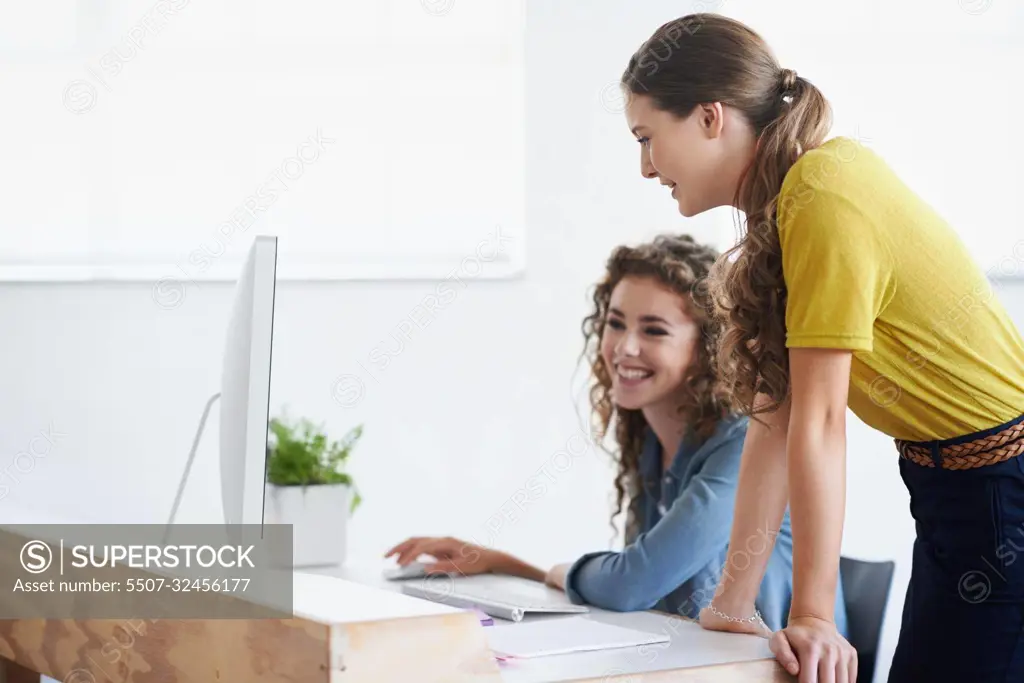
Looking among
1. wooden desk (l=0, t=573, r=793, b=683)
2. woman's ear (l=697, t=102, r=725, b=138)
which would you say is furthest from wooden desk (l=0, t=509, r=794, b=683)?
woman's ear (l=697, t=102, r=725, b=138)

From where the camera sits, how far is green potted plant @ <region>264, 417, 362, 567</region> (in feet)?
6.16

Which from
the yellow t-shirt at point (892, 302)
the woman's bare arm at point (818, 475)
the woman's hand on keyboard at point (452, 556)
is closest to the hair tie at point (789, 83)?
the yellow t-shirt at point (892, 302)

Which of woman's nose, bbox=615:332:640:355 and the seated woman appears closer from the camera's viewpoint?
the seated woman

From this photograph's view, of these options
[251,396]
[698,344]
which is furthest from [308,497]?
[251,396]

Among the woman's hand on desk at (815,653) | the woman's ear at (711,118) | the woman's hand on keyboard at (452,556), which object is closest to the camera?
the woman's hand on desk at (815,653)

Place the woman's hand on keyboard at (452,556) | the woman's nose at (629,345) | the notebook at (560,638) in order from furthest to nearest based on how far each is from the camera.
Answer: the woman's nose at (629,345), the woman's hand on keyboard at (452,556), the notebook at (560,638)

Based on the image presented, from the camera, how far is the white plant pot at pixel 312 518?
1873 mm

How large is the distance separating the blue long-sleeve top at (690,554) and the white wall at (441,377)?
38.6 inches

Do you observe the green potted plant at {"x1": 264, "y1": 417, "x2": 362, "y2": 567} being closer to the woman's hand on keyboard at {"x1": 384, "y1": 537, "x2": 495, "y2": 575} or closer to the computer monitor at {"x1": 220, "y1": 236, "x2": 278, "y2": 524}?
the woman's hand on keyboard at {"x1": 384, "y1": 537, "x2": 495, "y2": 575}

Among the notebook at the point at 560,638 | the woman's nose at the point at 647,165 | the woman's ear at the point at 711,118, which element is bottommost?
the notebook at the point at 560,638

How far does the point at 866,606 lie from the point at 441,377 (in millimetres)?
1308

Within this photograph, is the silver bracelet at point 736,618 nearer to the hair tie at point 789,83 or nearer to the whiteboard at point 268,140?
the hair tie at point 789,83

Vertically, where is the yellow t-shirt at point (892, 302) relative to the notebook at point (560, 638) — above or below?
above

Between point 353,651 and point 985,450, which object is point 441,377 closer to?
point 985,450
